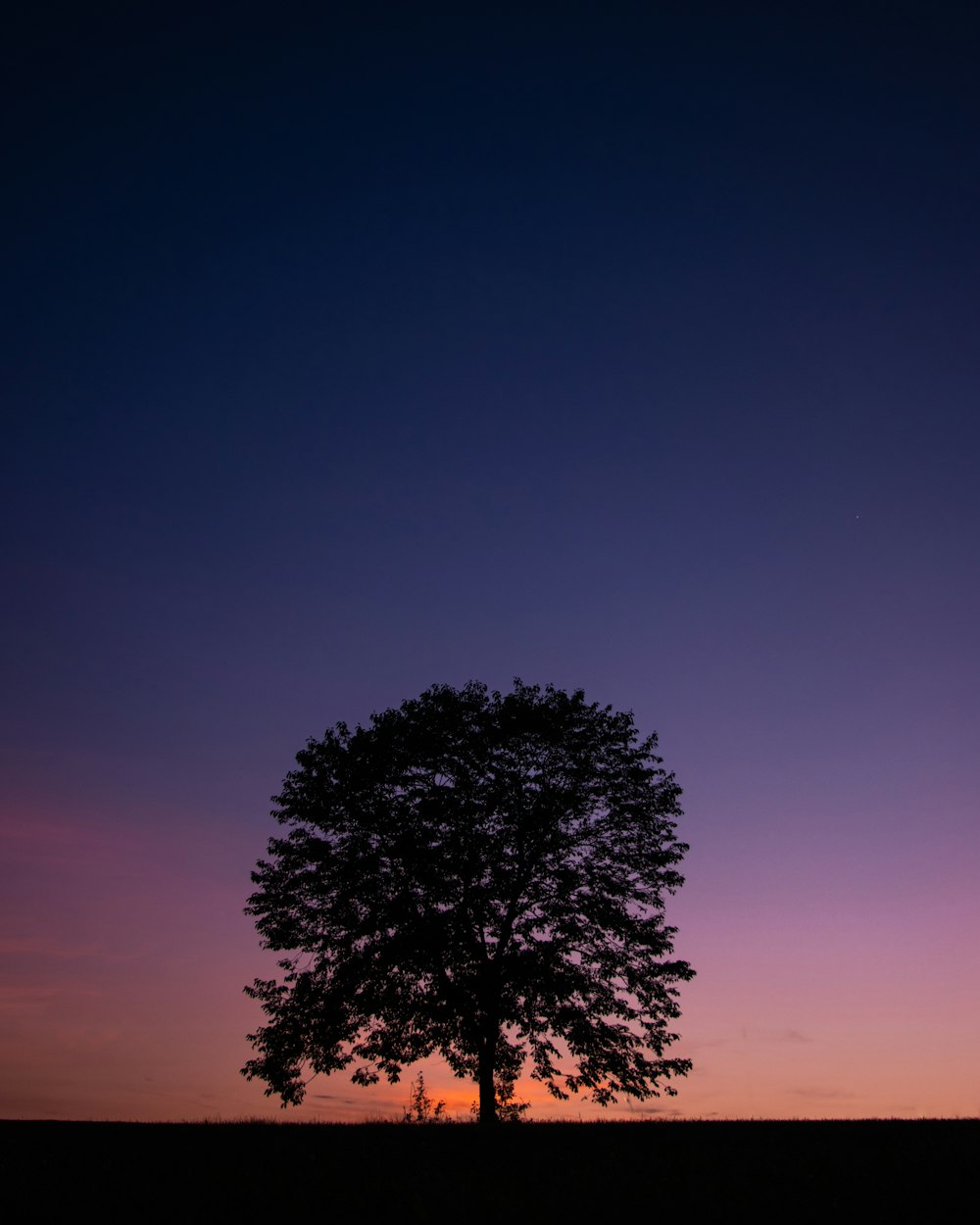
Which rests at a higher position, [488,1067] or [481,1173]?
[488,1067]

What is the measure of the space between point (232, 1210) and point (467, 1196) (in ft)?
11.4

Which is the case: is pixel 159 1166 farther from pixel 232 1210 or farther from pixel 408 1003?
pixel 408 1003

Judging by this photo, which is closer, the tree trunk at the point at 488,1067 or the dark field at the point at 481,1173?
the dark field at the point at 481,1173

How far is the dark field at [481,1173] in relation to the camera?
42.4 feet

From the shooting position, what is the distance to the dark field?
12.9m

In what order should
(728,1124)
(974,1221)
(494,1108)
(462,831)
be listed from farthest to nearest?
1. (462,831)
2. (494,1108)
3. (728,1124)
4. (974,1221)

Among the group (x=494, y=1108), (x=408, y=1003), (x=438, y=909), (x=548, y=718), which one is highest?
(x=548, y=718)

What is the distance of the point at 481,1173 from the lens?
48.2 ft

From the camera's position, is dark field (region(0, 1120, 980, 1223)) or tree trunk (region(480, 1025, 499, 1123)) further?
tree trunk (region(480, 1025, 499, 1123))

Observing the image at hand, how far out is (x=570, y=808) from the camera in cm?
2798

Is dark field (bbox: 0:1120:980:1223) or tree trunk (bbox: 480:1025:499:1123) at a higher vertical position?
tree trunk (bbox: 480:1025:499:1123)

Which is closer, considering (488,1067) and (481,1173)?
(481,1173)

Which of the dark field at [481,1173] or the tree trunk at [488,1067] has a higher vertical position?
the tree trunk at [488,1067]

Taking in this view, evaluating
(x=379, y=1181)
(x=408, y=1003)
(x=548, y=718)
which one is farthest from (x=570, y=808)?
(x=379, y=1181)
